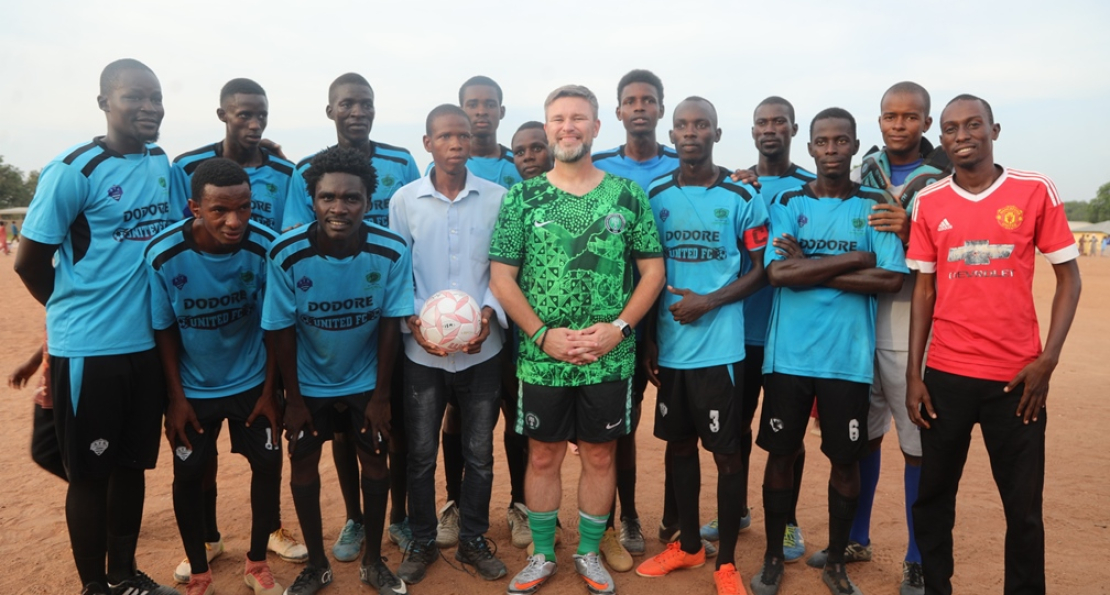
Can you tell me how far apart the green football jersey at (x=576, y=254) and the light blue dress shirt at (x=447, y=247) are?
0.26 metres

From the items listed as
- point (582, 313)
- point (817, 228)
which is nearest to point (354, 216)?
point (582, 313)

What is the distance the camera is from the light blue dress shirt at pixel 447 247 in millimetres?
4504

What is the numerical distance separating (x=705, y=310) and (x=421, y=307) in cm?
175

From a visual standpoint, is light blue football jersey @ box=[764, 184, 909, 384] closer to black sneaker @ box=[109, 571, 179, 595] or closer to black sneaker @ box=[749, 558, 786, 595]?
black sneaker @ box=[749, 558, 786, 595]

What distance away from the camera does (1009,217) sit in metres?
3.64

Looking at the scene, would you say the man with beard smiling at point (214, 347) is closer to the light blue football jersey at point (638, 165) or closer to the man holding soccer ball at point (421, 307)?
the man holding soccer ball at point (421, 307)

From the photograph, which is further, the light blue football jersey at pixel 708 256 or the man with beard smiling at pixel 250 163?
the man with beard smiling at pixel 250 163

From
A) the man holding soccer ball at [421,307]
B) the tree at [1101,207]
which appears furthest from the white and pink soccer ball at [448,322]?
the tree at [1101,207]

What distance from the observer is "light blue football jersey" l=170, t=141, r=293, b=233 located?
4781 millimetres

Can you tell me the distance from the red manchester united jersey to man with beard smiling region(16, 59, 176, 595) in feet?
14.6

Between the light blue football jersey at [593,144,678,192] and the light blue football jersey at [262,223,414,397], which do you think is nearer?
the light blue football jersey at [262,223,414,397]

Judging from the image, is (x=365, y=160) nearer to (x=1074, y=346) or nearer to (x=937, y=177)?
(x=937, y=177)

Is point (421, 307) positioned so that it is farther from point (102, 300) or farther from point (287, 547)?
point (287, 547)

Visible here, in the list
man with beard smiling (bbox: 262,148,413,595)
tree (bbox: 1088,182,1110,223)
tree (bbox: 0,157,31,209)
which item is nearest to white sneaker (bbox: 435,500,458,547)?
man with beard smiling (bbox: 262,148,413,595)
